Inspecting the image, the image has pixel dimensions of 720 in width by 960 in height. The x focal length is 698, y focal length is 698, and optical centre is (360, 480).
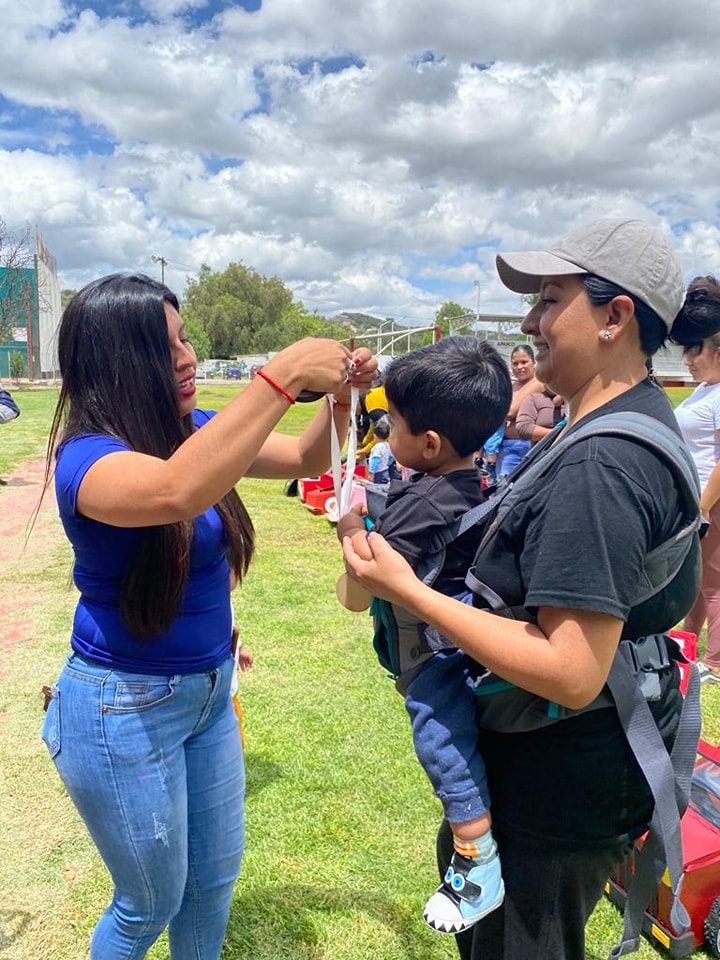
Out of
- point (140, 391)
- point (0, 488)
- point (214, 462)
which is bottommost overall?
point (0, 488)

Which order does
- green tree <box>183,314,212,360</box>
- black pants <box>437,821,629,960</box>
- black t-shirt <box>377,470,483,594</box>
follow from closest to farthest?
1. black pants <box>437,821,629,960</box>
2. black t-shirt <box>377,470,483,594</box>
3. green tree <box>183,314,212,360</box>

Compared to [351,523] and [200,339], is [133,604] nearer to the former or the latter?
[351,523]

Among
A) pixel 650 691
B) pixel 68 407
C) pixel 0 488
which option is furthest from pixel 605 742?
pixel 0 488

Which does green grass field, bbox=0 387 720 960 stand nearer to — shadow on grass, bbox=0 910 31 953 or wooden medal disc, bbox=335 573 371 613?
shadow on grass, bbox=0 910 31 953

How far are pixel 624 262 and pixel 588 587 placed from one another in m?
0.61

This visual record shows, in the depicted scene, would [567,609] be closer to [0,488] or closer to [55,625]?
[55,625]

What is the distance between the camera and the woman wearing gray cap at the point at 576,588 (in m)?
1.15

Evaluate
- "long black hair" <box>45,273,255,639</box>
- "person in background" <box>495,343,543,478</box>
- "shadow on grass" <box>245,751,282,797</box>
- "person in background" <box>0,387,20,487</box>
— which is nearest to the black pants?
"long black hair" <box>45,273,255,639</box>

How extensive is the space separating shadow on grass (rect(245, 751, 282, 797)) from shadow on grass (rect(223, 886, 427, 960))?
0.70m

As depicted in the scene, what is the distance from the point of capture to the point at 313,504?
952cm

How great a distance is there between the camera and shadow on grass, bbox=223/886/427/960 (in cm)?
255

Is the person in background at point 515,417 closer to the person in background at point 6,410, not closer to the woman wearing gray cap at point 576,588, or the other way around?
the woman wearing gray cap at point 576,588

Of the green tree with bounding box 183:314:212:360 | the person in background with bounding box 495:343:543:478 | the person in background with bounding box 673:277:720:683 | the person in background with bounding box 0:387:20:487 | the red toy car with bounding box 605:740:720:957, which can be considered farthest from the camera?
the green tree with bounding box 183:314:212:360

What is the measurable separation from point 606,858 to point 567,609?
638 mm
